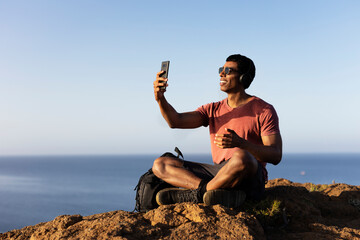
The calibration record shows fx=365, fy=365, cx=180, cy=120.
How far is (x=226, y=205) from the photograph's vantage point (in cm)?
476

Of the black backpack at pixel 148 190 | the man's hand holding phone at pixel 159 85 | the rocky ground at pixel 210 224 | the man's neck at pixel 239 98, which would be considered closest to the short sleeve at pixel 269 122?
the man's neck at pixel 239 98

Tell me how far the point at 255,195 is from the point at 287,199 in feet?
2.30

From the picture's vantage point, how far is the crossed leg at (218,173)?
4523mm

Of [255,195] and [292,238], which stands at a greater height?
[255,195]

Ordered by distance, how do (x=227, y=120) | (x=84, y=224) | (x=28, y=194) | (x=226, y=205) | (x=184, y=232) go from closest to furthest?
1. (x=184, y=232)
2. (x=84, y=224)
3. (x=226, y=205)
4. (x=227, y=120)
5. (x=28, y=194)


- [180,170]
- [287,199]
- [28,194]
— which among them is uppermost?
[180,170]

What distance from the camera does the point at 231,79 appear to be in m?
5.47

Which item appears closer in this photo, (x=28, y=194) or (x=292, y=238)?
(x=292, y=238)

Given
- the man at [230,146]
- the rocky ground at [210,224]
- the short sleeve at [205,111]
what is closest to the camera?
the rocky ground at [210,224]

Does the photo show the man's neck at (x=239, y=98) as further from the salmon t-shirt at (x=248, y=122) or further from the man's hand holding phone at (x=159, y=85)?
the man's hand holding phone at (x=159, y=85)

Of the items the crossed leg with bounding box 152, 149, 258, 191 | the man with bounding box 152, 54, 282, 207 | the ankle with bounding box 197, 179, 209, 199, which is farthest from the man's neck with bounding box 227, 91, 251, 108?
the ankle with bounding box 197, 179, 209, 199

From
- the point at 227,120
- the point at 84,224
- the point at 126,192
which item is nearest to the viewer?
the point at 84,224

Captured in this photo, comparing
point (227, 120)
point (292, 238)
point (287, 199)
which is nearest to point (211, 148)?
point (227, 120)

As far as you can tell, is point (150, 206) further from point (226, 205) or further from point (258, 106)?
point (258, 106)
